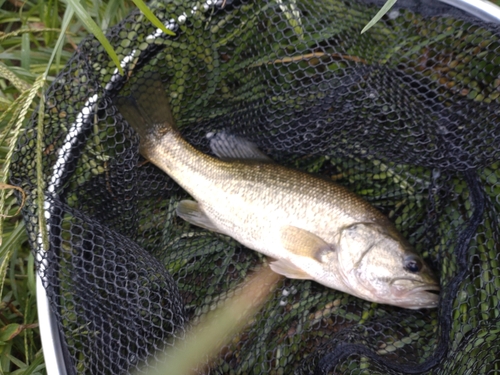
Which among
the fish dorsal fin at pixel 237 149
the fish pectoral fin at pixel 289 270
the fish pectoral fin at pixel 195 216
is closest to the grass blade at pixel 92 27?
the fish dorsal fin at pixel 237 149

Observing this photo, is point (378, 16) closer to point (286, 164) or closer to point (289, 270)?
point (286, 164)

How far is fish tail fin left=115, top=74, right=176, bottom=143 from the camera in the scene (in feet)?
8.32

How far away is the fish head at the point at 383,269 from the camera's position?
2.41 meters

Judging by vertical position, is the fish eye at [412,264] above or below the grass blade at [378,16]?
below

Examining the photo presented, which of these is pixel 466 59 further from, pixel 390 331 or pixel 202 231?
pixel 202 231

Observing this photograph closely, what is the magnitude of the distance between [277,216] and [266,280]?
16.3 inches

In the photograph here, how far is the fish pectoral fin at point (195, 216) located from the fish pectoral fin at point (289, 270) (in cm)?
39

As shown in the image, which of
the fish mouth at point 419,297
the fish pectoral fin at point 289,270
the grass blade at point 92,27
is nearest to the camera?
the grass blade at point 92,27

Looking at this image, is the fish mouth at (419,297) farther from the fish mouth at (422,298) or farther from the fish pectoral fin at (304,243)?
the fish pectoral fin at (304,243)

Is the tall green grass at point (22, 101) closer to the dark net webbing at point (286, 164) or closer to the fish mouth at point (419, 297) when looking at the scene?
the dark net webbing at point (286, 164)

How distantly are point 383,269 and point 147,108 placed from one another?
153 centimetres

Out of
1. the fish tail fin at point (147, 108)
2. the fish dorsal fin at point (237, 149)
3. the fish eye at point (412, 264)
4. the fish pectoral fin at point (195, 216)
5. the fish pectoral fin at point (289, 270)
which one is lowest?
the fish eye at point (412, 264)

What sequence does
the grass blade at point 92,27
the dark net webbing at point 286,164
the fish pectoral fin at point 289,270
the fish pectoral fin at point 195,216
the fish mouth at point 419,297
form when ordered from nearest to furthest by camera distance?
the grass blade at point 92,27
the dark net webbing at point 286,164
the fish mouth at point 419,297
the fish pectoral fin at point 289,270
the fish pectoral fin at point 195,216

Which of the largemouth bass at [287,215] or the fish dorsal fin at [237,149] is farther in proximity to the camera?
the fish dorsal fin at [237,149]
